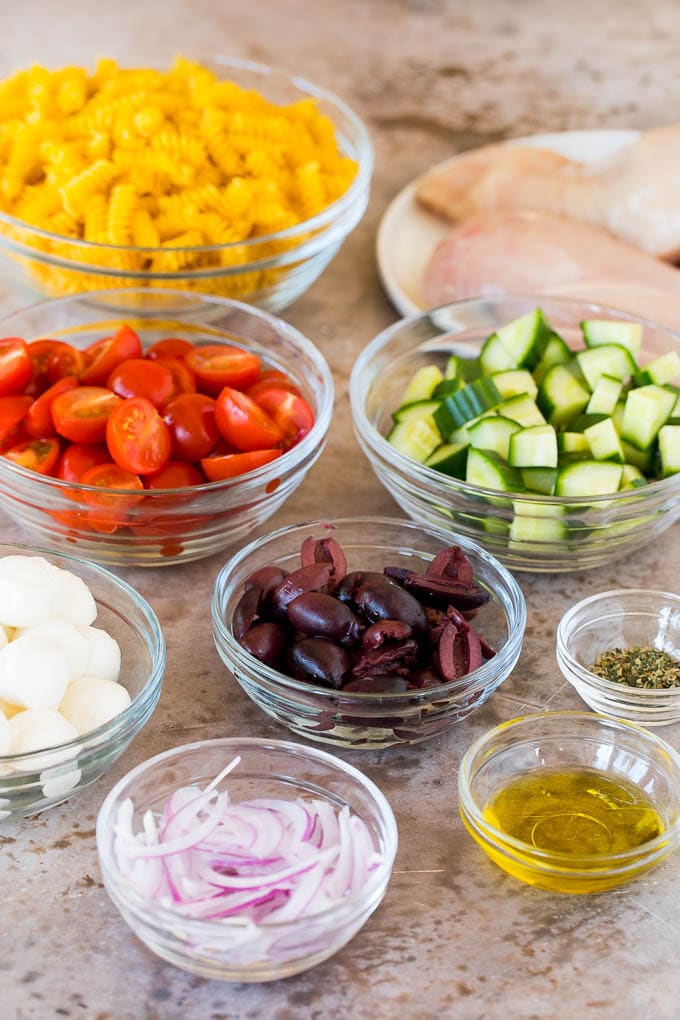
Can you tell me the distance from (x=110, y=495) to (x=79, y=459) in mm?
94

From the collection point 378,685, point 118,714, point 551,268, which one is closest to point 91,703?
point 118,714

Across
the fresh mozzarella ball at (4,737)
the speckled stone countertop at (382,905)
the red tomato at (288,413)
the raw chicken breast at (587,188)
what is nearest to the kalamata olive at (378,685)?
the speckled stone countertop at (382,905)

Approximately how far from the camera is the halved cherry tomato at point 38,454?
1.49 metres

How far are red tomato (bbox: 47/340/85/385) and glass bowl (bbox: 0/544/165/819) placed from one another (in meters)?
0.31

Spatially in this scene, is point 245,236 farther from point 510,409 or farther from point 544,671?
point 544,671

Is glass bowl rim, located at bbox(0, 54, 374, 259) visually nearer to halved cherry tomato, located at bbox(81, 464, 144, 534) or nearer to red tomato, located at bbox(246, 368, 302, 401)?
red tomato, located at bbox(246, 368, 302, 401)

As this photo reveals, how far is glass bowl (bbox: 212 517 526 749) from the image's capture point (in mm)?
1227

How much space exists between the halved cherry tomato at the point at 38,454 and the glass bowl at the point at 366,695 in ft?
0.88

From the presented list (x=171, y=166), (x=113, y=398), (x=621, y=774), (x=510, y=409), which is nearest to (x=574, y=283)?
(x=510, y=409)

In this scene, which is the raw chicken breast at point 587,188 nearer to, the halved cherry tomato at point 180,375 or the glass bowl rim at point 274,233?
the glass bowl rim at point 274,233

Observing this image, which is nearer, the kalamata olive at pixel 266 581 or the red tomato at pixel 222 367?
the kalamata olive at pixel 266 581

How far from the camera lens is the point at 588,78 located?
9.75 ft

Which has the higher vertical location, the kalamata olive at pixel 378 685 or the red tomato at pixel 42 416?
the red tomato at pixel 42 416

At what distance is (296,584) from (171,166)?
2.51ft
